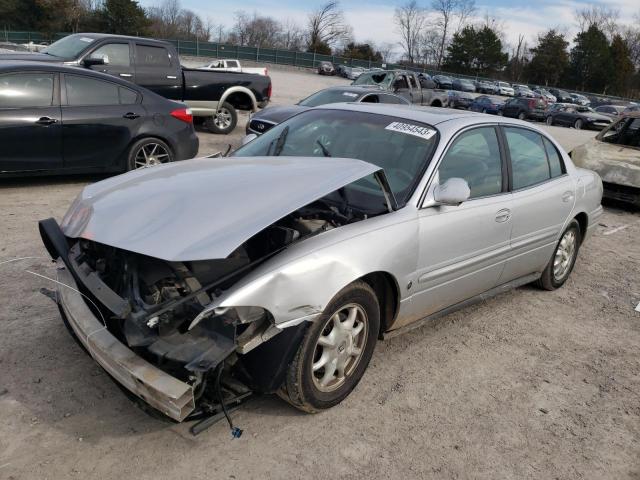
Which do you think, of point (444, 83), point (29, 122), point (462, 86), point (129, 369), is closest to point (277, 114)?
point (29, 122)

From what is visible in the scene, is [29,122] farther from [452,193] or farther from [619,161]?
[619,161]

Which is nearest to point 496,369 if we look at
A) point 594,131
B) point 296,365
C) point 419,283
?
point 419,283

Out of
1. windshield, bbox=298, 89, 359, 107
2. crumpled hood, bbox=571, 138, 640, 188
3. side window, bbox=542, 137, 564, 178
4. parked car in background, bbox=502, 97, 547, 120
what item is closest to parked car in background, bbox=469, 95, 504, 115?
parked car in background, bbox=502, 97, 547, 120

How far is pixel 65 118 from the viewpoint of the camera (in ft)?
21.8

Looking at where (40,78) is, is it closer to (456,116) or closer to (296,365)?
(456,116)

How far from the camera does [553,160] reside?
4.88m

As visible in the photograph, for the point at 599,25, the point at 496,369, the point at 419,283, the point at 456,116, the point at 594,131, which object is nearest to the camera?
the point at 419,283

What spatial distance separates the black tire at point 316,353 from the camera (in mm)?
2761

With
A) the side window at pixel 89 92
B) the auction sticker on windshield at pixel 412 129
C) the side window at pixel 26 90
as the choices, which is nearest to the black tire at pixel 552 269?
the auction sticker on windshield at pixel 412 129

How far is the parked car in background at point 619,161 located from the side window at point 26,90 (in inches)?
306

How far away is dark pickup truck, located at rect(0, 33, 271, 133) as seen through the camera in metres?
10.0

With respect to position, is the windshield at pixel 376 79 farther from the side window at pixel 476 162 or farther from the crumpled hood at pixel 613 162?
the side window at pixel 476 162

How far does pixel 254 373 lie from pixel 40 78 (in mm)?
5586

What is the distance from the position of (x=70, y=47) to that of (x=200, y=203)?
893cm
